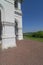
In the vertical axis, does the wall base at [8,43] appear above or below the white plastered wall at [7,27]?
below

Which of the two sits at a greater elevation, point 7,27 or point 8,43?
point 7,27

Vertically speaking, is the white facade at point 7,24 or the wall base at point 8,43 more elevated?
the white facade at point 7,24

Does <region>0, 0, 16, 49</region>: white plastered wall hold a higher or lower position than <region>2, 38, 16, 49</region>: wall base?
higher

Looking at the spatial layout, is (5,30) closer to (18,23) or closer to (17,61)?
(17,61)

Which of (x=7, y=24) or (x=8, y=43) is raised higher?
(x=7, y=24)

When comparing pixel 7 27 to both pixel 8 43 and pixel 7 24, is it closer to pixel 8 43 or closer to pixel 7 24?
pixel 7 24

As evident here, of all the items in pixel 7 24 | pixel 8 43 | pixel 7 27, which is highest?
pixel 7 24

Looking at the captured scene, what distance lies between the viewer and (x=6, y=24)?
12.9 metres

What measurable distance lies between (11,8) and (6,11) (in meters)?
0.90

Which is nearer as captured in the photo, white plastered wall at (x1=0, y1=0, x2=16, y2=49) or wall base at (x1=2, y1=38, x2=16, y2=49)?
wall base at (x1=2, y1=38, x2=16, y2=49)

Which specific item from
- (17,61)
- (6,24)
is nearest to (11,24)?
(6,24)

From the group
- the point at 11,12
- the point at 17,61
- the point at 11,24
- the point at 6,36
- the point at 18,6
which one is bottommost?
the point at 17,61

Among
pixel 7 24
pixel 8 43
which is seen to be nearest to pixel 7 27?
pixel 7 24

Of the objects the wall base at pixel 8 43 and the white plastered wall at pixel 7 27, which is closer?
the wall base at pixel 8 43
